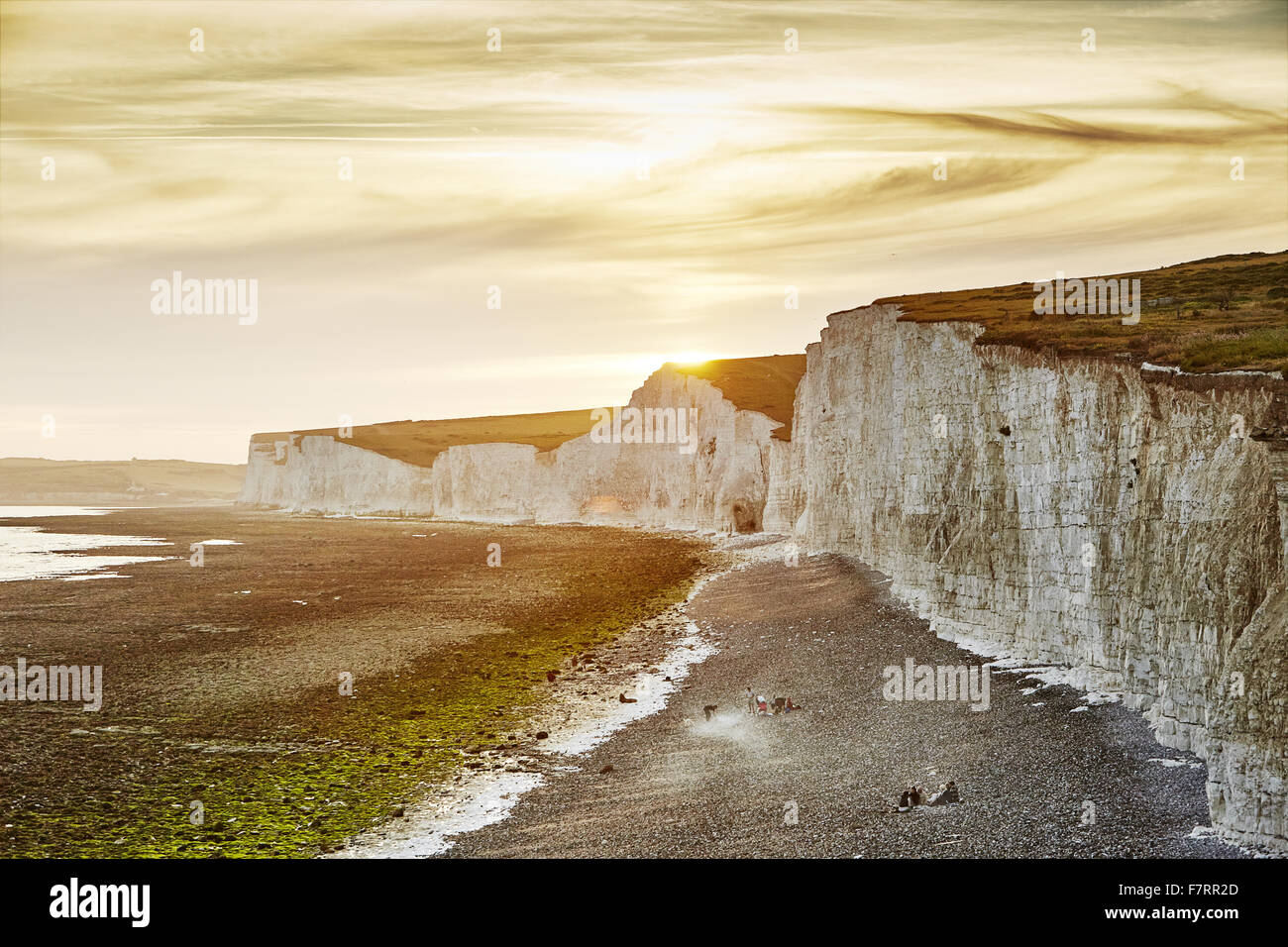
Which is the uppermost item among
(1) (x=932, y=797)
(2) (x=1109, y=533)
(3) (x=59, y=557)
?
(2) (x=1109, y=533)

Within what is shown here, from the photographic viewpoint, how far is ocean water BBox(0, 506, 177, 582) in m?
54.5

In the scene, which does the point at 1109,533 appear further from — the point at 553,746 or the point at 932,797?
the point at 553,746

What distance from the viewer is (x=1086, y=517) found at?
1989cm

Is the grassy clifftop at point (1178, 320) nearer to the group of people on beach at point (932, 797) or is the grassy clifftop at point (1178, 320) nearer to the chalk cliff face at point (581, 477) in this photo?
the group of people on beach at point (932, 797)

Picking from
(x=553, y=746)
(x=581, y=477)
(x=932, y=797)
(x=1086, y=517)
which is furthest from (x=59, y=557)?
(x=932, y=797)

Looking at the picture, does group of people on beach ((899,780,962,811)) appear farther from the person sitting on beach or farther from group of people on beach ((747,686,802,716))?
group of people on beach ((747,686,802,716))

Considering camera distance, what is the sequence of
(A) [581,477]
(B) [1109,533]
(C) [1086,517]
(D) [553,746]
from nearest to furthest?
1. (B) [1109,533]
2. (C) [1086,517]
3. (D) [553,746]
4. (A) [581,477]

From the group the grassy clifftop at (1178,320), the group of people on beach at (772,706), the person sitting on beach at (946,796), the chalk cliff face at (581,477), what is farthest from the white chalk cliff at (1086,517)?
the chalk cliff face at (581,477)

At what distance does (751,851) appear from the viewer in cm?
1369

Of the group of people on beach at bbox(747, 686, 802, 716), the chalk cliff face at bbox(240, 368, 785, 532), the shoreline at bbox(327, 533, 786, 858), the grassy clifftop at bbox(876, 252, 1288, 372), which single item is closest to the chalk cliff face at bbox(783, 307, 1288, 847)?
the grassy clifftop at bbox(876, 252, 1288, 372)

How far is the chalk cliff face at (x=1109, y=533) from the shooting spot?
11.7 m

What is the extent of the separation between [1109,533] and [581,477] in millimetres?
91739
